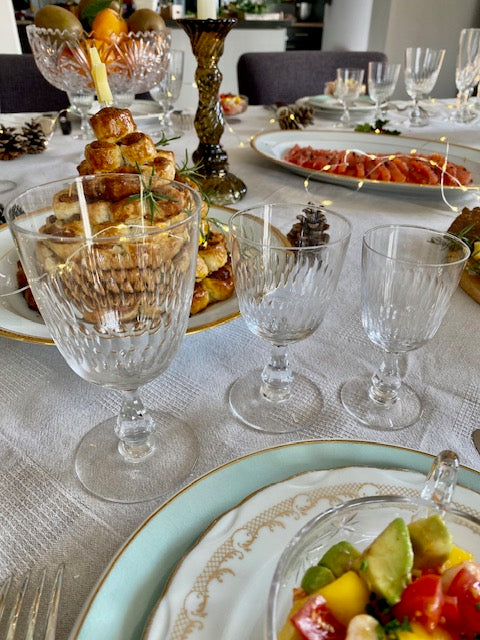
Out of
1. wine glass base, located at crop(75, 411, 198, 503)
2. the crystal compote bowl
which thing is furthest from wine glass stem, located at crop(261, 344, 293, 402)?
the crystal compote bowl

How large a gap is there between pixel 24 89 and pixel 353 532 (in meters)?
2.02

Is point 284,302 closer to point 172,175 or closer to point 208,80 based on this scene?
point 172,175

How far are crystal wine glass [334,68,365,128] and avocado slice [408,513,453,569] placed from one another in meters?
1.40

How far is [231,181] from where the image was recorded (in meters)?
1.02

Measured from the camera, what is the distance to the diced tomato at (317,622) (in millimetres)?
284

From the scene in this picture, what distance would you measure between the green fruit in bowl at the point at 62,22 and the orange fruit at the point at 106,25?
36mm

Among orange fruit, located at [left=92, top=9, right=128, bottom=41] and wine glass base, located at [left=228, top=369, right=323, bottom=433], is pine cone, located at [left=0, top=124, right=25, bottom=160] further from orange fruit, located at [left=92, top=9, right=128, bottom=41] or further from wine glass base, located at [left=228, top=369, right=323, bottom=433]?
wine glass base, located at [left=228, top=369, right=323, bottom=433]

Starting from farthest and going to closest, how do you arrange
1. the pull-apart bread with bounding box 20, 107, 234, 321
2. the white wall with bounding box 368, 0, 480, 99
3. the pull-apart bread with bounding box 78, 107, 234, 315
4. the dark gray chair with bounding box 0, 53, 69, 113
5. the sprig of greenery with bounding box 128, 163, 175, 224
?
the white wall with bounding box 368, 0, 480, 99 → the dark gray chair with bounding box 0, 53, 69, 113 → the pull-apart bread with bounding box 78, 107, 234, 315 → the sprig of greenery with bounding box 128, 163, 175, 224 → the pull-apart bread with bounding box 20, 107, 234, 321

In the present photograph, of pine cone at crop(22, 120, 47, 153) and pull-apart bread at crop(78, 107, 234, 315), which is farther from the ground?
pull-apart bread at crop(78, 107, 234, 315)

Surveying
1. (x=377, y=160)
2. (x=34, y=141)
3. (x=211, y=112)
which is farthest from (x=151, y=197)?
(x=34, y=141)

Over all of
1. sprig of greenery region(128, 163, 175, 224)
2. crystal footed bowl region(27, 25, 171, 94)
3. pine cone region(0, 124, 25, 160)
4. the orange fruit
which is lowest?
pine cone region(0, 124, 25, 160)

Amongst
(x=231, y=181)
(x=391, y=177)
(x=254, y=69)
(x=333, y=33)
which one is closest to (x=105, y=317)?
(x=231, y=181)

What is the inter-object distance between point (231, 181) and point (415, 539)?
816 millimetres

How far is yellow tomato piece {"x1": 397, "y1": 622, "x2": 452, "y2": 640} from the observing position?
287mm
